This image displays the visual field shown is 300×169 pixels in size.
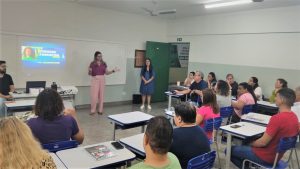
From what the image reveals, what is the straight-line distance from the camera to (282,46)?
605 cm

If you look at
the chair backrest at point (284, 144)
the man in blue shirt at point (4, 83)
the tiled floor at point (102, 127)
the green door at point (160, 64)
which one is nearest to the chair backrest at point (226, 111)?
the tiled floor at point (102, 127)

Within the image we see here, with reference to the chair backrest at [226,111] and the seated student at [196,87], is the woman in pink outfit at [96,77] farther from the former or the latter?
Result: the chair backrest at [226,111]

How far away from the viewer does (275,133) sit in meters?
2.66

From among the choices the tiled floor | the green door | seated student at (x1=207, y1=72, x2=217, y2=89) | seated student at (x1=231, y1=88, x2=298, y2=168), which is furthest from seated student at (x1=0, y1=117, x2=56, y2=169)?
the green door

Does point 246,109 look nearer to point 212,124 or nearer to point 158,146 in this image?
point 212,124

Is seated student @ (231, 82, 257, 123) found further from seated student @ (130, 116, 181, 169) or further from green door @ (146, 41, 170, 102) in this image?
green door @ (146, 41, 170, 102)

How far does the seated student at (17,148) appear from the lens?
132 cm

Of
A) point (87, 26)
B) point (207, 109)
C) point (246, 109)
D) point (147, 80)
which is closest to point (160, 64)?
point (147, 80)

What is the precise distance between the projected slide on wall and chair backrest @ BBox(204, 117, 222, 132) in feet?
14.9

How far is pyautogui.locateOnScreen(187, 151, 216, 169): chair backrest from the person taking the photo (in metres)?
1.95

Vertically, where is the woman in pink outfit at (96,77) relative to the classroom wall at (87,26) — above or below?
below

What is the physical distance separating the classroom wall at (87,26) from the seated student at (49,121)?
13.4 ft

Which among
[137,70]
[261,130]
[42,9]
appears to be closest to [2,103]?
[42,9]

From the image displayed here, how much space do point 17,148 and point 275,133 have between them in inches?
97.4
